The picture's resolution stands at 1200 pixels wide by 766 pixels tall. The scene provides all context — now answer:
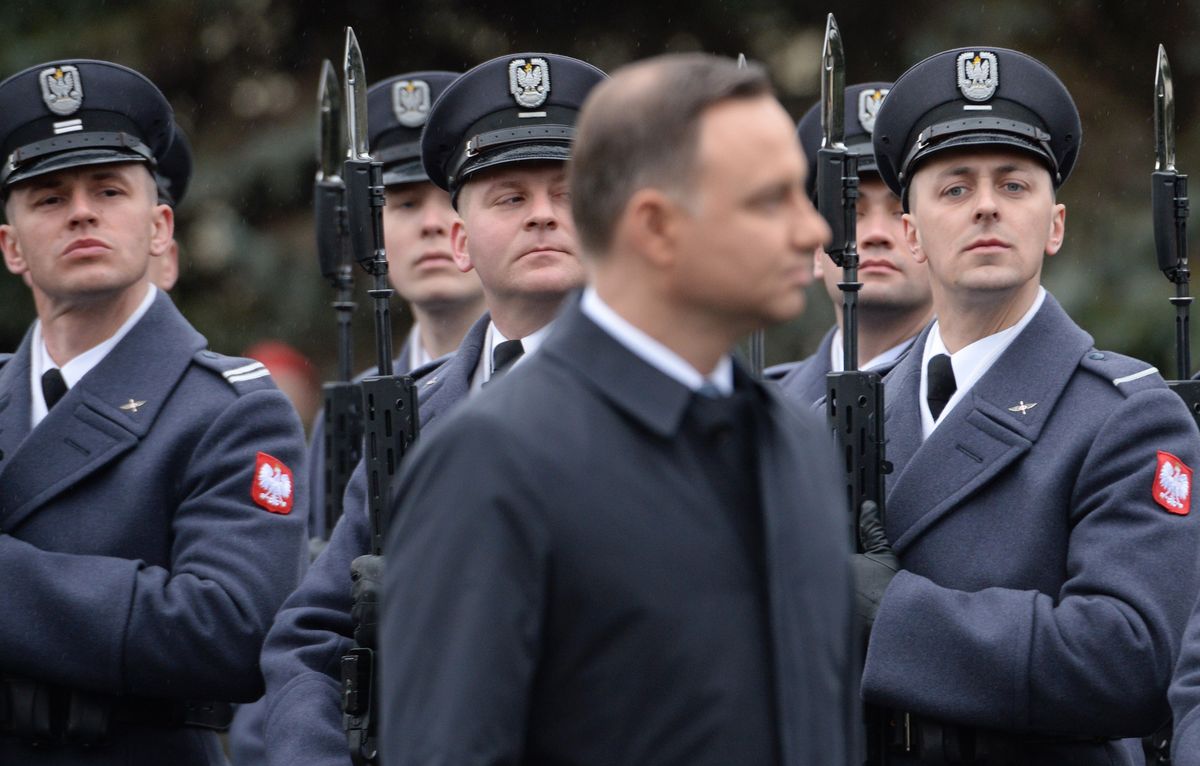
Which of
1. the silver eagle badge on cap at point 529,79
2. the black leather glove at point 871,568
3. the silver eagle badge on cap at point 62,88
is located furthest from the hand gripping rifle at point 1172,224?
the silver eagle badge on cap at point 62,88

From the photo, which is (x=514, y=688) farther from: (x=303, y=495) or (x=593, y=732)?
(x=303, y=495)

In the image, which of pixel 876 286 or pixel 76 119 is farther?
pixel 876 286

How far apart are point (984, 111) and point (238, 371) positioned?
1.90 m

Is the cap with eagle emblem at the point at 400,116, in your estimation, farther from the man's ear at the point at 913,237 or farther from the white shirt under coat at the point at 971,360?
the white shirt under coat at the point at 971,360

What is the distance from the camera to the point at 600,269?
10.6 ft

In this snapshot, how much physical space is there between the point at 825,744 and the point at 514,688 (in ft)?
1.66

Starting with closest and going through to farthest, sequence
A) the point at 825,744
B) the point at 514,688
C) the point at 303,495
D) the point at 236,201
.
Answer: the point at 514,688 → the point at 825,744 → the point at 303,495 → the point at 236,201

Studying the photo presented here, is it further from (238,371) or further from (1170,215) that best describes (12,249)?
(1170,215)

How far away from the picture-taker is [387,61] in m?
12.5

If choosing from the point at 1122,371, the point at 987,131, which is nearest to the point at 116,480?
the point at 987,131

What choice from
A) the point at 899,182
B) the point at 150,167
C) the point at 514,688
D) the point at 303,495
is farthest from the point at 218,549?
the point at 514,688

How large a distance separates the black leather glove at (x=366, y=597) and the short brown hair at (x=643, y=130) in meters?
1.79

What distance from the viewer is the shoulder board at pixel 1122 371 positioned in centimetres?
484

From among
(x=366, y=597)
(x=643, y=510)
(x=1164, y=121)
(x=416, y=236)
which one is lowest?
(x=643, y=510)
